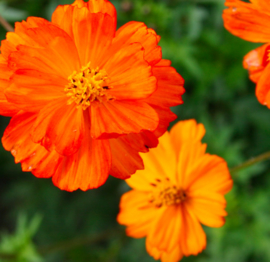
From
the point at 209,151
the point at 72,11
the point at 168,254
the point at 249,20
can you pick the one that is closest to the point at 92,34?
the point at 72,11

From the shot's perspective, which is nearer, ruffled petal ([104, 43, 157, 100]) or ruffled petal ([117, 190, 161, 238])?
ruffled petal ([104, 43, 157, 100])

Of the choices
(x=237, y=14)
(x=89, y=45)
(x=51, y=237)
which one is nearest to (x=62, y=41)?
(x=89, y=45)


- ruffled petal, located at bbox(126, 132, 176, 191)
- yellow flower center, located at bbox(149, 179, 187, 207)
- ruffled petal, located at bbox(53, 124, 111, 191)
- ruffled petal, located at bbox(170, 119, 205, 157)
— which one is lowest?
yellow flower center, located at bbox(149, 179, 187, 207)

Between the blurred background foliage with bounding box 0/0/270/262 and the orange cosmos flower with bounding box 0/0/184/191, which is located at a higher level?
the orange cosmos flower with bounding box 0/0/184/191

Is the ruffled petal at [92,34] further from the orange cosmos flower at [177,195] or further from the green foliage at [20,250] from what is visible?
the green foliage at [20,250]

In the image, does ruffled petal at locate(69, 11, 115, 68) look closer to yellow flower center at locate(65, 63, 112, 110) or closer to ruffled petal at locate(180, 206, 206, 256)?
yellow flower center at locate(65, 63, 112, 110)

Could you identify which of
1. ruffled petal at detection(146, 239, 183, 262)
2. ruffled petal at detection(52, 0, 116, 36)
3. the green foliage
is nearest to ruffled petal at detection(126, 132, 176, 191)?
ruffled petal at detection(146, 239, 183, 262)

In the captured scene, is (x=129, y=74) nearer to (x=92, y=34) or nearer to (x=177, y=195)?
(x=92, y=34)
